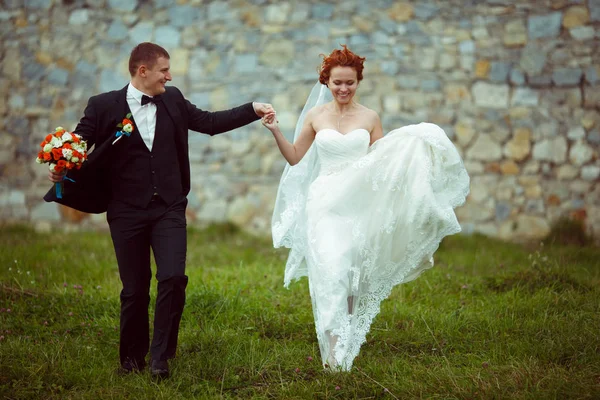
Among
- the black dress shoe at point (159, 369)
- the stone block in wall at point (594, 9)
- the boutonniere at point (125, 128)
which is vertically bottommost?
the black dress shoe at point (159, 369)

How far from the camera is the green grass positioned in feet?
13.5

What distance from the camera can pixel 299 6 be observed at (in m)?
9.68

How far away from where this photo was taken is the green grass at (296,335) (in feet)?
13.5

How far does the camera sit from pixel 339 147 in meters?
4.79

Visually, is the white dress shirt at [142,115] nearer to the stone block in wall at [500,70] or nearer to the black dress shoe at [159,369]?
the black dress shoe at [159,369]

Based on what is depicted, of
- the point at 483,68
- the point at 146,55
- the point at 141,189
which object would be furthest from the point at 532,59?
the point at 141,189

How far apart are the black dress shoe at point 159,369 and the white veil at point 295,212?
43.4 inches

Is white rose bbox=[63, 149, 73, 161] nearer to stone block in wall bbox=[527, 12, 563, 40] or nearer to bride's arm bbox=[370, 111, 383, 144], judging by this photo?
bride's arm bbox=[370, 111, 383, 144]

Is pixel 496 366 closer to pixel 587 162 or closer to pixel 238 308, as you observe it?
pixel 238 308

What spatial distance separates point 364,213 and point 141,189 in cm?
147

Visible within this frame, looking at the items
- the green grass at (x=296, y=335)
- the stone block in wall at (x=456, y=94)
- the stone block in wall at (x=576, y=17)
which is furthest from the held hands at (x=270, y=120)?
the stone block in wall at (x=576, y=17)

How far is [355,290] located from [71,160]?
77.7 inches

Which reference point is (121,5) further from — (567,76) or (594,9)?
(594,9)

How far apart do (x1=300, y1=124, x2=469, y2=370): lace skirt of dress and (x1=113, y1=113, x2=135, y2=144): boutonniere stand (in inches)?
51.1
